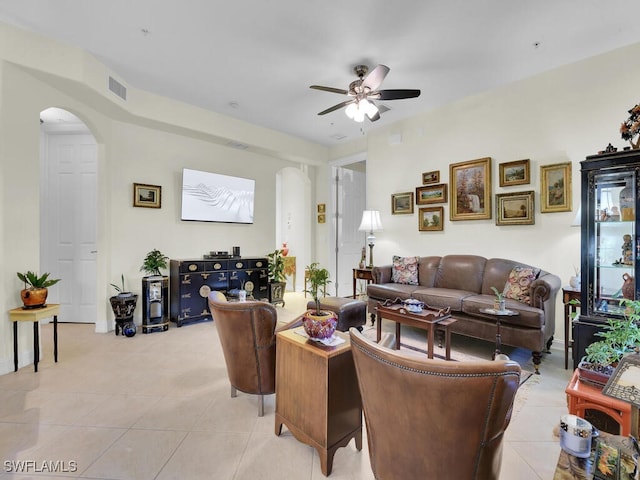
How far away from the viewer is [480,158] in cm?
401

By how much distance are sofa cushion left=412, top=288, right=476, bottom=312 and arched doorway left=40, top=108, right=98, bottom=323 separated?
447 cm

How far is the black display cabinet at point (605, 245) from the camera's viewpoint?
2139 millimetres

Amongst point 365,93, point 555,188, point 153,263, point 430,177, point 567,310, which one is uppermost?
point 365,93

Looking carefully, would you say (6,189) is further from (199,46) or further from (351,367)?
(351,367)

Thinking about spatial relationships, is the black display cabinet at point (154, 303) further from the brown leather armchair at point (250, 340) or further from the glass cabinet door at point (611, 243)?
the glass cabinet door at point (611, 243)

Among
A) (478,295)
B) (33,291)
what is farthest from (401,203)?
(33,291)

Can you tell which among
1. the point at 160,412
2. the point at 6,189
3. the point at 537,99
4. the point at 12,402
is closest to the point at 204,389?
the point at 160,412

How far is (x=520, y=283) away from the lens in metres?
3.23

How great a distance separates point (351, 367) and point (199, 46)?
3.22 metres

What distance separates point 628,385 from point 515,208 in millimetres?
2926

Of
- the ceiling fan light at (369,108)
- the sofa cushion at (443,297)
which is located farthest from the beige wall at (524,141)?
the ceiling fan light at (369,108)

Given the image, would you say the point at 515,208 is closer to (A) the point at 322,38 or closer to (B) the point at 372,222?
(B) the point at 372,222

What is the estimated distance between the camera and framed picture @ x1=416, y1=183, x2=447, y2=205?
4.38 metres

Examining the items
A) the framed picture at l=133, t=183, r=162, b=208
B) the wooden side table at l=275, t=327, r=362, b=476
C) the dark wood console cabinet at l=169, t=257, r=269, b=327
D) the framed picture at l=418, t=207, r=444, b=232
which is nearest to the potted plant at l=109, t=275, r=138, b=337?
the dark wood console cabinet at l=169, t=257, r=269, b=327
